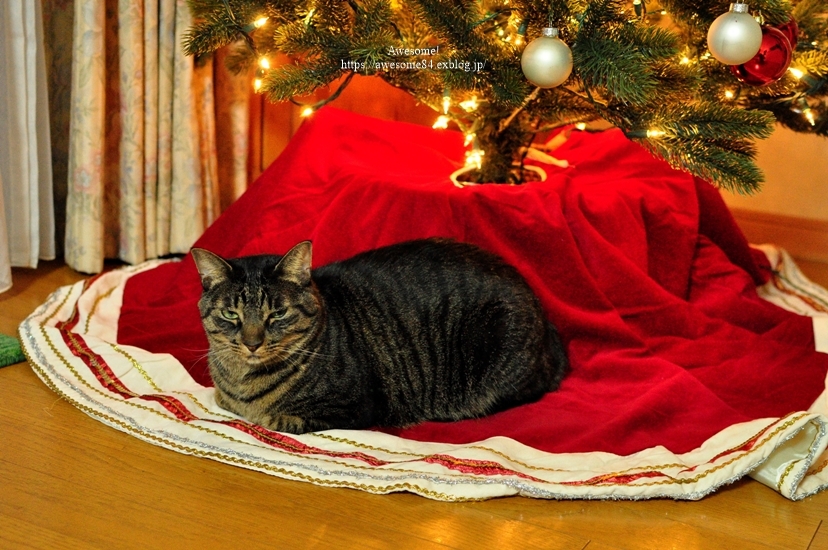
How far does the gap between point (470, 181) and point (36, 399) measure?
1.05 m

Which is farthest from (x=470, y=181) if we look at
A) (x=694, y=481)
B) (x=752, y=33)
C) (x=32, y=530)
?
(x=32, y=530)

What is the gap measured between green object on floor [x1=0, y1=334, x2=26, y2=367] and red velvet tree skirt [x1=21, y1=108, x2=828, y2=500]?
39 millimetres

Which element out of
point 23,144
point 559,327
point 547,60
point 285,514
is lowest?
point 285,514

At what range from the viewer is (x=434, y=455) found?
1.50 m

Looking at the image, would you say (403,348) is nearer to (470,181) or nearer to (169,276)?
(470,181)

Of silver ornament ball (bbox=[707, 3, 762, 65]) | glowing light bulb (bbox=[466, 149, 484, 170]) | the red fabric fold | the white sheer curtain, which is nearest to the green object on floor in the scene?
the red fabric fold

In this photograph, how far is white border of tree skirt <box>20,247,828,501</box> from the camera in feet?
4.62

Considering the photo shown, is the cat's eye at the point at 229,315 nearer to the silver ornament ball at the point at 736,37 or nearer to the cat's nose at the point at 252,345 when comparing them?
the cat's nose at the point at 252,345

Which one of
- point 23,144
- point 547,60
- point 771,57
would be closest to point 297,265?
point 547,60

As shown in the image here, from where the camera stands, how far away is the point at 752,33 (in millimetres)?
1518

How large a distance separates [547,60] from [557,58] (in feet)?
0.06

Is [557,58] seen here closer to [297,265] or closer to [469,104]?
[469,104]

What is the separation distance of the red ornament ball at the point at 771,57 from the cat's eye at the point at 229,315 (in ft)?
3.44

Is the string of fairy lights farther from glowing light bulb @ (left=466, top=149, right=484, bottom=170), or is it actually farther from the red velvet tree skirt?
the red velvet tree skirt
